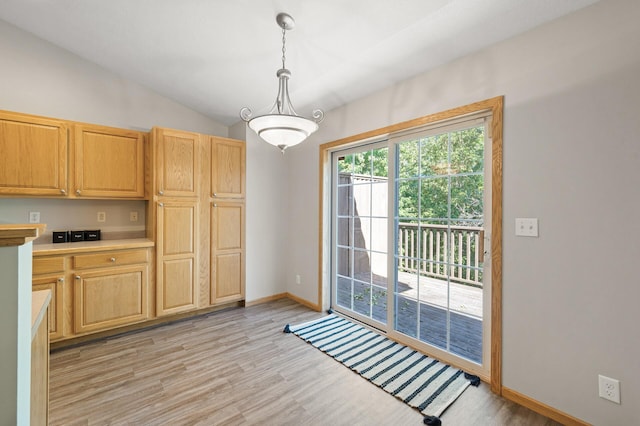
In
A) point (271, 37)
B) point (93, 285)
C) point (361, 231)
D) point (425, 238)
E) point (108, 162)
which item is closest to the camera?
point (271, 37)

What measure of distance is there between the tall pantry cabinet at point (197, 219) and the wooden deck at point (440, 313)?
77.9 inches

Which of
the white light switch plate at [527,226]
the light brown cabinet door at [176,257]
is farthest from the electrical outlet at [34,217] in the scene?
the white light switch plate at [527,226]

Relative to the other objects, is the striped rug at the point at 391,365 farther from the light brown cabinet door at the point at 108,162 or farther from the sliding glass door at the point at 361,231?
the light brown cabinet door at the point at 108,162

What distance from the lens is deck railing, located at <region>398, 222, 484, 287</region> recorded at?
2254 millimetres

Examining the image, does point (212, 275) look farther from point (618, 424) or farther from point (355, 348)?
point (618, 424)

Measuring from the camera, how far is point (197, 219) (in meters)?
3.25

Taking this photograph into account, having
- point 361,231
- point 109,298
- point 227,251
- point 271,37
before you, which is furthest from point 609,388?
point 109,298

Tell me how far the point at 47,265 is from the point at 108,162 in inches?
42.1

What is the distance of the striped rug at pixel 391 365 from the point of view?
1958 millimetres

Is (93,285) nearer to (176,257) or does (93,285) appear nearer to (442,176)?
(176,257)

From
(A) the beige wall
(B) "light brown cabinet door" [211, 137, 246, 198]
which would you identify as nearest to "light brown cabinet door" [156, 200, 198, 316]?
(B) "light brown cabinet door" [211, 137, 246, 198]

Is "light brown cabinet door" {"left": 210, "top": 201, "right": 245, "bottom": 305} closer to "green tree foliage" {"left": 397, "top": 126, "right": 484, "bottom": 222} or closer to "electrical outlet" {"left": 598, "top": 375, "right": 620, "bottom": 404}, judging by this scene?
"green tree foliage" {"left": 397, "top": 126, "right": 484, "bottom": 222}

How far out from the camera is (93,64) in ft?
10.1

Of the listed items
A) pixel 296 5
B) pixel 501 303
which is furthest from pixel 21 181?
pixel 501 303
